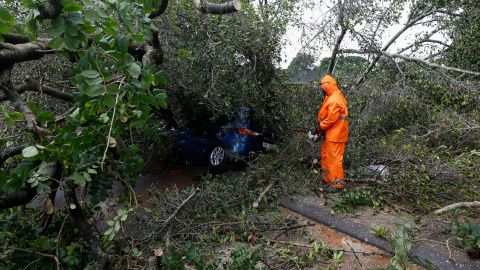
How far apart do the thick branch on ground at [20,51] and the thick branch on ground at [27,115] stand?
0.68 feet

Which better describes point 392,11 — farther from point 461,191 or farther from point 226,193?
point 226,193

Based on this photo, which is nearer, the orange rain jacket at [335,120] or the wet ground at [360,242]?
the wet ground at [360,242]

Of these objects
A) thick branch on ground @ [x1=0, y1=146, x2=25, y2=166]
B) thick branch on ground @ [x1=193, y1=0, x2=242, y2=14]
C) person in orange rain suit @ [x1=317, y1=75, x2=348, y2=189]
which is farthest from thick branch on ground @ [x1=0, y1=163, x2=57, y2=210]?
person in orange rain suit @ [x1=317, y1=75, x2=348, y2=189]

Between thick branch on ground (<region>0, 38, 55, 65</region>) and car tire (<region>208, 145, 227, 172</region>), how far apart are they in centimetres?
498

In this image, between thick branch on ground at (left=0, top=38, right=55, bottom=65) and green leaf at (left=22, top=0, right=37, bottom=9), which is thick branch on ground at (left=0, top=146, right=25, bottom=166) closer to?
thick branch on ground at (left=0, top=38, right=55, bottom=65)

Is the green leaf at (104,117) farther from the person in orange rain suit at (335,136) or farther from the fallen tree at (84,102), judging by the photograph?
the person in orange rain suit at (335,136)

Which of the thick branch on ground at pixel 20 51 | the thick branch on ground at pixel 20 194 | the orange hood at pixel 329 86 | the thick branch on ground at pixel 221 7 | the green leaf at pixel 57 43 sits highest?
the thick branch on ground at pixel 221 7

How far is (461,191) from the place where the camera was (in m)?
5.17

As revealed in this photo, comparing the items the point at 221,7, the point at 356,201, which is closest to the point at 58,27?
the point at 221,7

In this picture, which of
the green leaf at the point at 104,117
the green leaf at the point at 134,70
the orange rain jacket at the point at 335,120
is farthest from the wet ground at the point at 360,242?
the green leaf at the point at 134,70

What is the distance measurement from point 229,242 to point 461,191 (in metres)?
3.21

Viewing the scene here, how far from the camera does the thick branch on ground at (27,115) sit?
256 cm

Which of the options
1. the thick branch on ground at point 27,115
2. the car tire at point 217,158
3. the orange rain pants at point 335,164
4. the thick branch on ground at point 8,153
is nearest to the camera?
the thick branch on ground at point 27,115

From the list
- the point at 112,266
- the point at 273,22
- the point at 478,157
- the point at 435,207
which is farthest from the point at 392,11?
the point at 112,266
